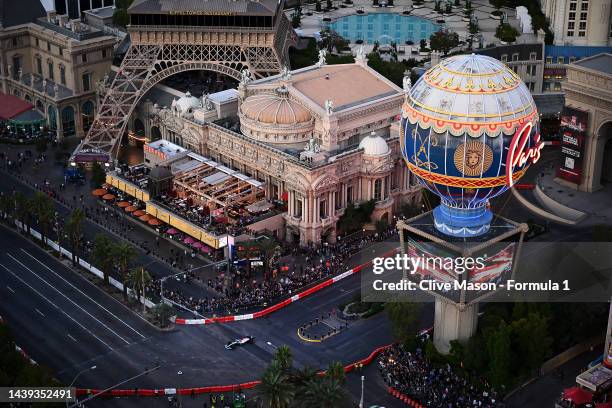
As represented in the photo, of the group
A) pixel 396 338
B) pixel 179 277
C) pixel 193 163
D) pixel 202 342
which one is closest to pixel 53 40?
pixel 193 163

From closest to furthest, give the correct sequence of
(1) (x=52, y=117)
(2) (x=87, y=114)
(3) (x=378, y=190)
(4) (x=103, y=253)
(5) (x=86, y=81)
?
(4) (x=103, y=253)
(3) (x=378, y=190)
(1) (x=52, y=117)
(5) (x=86, y=81)
(2) (x=87, y=114)

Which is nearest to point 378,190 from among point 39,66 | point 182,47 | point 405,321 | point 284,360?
point 405,321

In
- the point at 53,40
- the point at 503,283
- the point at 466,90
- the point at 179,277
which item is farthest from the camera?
the point at 53,40

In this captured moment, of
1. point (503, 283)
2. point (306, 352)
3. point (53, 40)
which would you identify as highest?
point (53, 40)

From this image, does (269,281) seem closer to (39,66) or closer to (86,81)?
(86,81)

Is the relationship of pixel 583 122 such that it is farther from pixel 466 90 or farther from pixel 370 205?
pixel 466 90

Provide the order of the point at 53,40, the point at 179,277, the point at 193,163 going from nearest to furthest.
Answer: the point at 179,277 < the point at 193,163 < the point at 53,40
